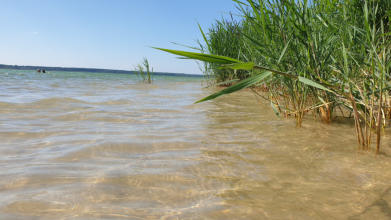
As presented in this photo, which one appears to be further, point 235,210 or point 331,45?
point 331,45

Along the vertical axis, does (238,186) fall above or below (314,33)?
below

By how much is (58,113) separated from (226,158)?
1.69 meters

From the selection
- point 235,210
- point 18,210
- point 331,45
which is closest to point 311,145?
point 331,45

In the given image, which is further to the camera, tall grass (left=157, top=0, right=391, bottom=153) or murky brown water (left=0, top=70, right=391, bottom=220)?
tall grass (left=157, top=0, right=391, bottom=153)

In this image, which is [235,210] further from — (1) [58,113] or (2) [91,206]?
(1) [58,113]

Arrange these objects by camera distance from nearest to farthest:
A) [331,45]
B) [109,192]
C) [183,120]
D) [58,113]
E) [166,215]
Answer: [166,215], [109,192], [331,45], [183,120], [58,113]

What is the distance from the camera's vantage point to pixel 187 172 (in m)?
1.11

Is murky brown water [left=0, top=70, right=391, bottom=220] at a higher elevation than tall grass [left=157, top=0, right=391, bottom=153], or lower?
lower

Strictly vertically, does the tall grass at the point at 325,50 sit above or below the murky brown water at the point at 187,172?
above

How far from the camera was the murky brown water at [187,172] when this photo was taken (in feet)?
2.68

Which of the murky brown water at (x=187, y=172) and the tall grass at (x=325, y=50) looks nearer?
the murky brown water at (x=187, y=172)

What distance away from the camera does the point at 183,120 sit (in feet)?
7.28

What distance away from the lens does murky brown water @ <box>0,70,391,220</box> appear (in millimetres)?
818

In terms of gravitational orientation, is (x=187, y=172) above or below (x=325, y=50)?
below
